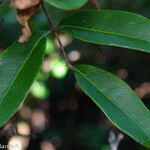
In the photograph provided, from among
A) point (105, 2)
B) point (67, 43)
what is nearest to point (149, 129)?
point (105, 2)

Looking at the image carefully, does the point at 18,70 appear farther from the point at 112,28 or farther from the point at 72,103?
the point at 72,103

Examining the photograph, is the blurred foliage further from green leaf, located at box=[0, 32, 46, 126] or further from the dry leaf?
the dry leaf

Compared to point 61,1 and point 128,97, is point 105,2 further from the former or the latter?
point 61,1

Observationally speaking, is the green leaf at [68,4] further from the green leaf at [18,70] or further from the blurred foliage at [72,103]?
the blurred foliage at [72,103]

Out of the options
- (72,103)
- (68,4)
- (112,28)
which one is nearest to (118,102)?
(112,28)

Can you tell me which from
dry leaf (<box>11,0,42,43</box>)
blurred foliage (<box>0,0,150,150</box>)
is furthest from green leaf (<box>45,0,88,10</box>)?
blurred foliage (<box>0,0,150,150</box>)

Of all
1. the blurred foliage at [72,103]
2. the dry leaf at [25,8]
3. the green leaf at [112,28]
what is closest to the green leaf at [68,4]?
the dry leaf at [25,8]
